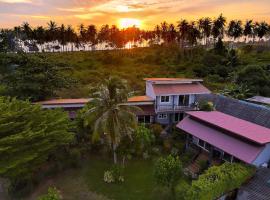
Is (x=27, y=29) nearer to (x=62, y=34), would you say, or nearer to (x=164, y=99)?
(x=62, y=34)

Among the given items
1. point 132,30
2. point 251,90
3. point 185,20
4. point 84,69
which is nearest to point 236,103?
point 251,90

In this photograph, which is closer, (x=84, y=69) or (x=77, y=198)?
(x=77, y=198)

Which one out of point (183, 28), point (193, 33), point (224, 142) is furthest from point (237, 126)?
point (183, 28)

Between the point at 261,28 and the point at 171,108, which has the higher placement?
the point at 261,28

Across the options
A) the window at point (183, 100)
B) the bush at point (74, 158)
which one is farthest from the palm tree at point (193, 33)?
the bush at point (74, 158)

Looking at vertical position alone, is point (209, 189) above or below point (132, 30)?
below

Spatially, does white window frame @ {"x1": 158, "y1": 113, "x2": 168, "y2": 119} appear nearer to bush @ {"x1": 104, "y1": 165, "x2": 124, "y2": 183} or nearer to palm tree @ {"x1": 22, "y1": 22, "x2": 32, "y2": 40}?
bush @ {"x1": 104, "y1": 165, "x2": 124, "y2": 183}

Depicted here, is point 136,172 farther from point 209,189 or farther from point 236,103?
point 236,103
